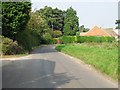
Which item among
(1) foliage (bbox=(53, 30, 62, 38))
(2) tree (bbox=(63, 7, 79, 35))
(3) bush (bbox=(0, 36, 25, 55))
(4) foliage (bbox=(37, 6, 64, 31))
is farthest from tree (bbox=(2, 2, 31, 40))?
(2) tree (bbox=(63, 7, 79, 35))

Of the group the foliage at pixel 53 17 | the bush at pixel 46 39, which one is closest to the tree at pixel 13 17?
the bush at pixel 46 39

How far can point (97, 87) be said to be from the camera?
1281 cm

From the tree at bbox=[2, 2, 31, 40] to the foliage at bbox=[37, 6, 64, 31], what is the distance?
83630 millimetres

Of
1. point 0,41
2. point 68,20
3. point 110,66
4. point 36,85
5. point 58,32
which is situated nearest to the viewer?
point 36,85

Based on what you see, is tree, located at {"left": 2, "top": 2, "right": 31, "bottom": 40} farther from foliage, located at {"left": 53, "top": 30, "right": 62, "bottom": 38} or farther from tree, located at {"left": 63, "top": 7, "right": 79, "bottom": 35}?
tree, located at {"left": 63, "top": 7, "right": 79, "bottom": 35}

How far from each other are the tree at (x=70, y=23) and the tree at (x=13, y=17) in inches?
3297

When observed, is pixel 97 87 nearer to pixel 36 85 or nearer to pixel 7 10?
pixel 36 85

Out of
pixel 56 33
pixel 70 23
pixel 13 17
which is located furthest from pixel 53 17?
pixel 13 17

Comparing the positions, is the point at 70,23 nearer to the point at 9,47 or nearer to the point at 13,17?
the point at 13,17

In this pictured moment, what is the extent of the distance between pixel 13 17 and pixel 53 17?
91.1m

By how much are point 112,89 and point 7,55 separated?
2451 centimetres

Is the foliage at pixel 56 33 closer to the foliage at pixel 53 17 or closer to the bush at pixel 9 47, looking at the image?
the foliage at pixel 53 17

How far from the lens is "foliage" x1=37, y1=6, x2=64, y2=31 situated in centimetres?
12425

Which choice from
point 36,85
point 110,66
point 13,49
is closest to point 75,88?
point 36,85
